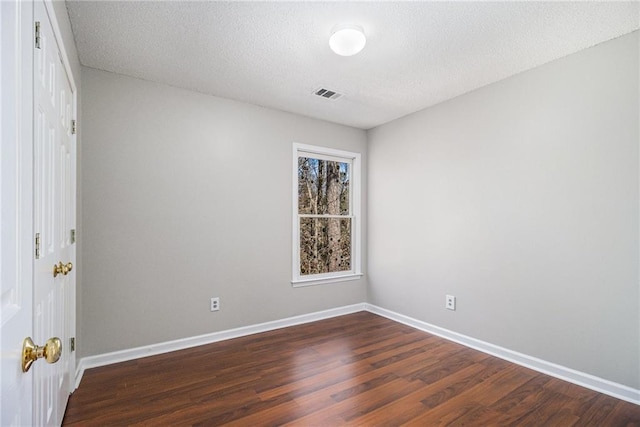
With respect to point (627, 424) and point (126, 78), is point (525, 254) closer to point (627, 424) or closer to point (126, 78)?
point (627, 424)

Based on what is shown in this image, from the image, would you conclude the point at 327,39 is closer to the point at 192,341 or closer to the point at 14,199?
the point at 14,199

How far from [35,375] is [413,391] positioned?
2.22 m

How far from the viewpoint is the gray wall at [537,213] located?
2.23 m

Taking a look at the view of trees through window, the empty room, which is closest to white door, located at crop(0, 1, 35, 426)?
the empty room

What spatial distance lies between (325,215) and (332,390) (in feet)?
7.40

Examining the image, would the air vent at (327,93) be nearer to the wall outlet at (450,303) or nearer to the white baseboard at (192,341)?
the wall outlet at (450,303)

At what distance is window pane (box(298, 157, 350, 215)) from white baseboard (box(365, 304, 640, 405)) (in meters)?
1.72

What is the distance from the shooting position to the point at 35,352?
76cm

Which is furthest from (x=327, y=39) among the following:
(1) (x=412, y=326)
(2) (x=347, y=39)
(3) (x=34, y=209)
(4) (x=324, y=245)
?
(1) (x=412, y=326)

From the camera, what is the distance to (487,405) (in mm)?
2133

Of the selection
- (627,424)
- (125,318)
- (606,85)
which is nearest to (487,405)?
(627,424)

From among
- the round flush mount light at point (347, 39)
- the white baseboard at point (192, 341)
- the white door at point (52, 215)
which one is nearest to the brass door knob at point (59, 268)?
the white door at point (52, 215)

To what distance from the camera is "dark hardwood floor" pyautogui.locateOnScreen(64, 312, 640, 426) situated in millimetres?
1992

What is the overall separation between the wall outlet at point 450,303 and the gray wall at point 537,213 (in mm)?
60
